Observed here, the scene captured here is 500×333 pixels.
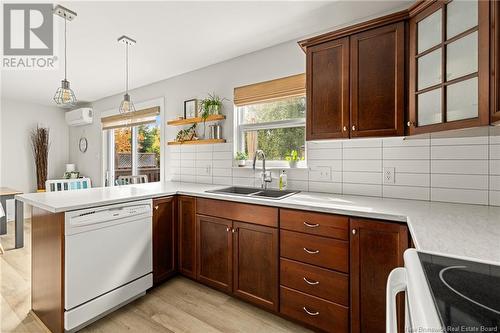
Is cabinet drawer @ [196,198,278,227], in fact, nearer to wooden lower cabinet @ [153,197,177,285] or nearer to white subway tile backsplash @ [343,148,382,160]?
wooden lower cabinet @ [153,197,177,285]

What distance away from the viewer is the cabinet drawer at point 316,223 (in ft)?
5.17

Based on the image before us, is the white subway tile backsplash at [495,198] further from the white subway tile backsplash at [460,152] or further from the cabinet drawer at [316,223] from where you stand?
the cabinet drawer at [316,223]

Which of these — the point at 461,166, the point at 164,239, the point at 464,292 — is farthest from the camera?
the point at 164,239

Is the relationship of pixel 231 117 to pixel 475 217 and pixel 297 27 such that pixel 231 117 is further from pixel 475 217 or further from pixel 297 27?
pixel 475 217

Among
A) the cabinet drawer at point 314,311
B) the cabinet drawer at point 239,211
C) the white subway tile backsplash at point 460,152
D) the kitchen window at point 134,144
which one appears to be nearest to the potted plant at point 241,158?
the cabinet drawer at point 239,211

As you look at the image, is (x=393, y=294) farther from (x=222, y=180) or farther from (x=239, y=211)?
(x=222, y=180)

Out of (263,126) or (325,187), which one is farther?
(263,126)

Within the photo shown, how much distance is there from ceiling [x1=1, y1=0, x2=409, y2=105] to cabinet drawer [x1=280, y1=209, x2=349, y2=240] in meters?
1.60

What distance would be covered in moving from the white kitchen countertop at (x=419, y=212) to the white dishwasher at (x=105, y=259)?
0.10 metres

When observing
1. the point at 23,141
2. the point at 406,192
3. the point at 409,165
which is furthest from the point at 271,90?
the point at 23,141

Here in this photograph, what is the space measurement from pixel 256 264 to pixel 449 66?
5.86 feet

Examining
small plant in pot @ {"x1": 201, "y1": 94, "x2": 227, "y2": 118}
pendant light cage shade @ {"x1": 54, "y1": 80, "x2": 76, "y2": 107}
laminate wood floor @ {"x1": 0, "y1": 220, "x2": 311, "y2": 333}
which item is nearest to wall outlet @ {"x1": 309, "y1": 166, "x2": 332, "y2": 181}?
laminate wood floor @ {"x1": 0, "y1": 220, "x2": 311, "y2": 333}

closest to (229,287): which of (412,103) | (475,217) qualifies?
(475,217)

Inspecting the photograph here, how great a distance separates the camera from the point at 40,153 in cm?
482
